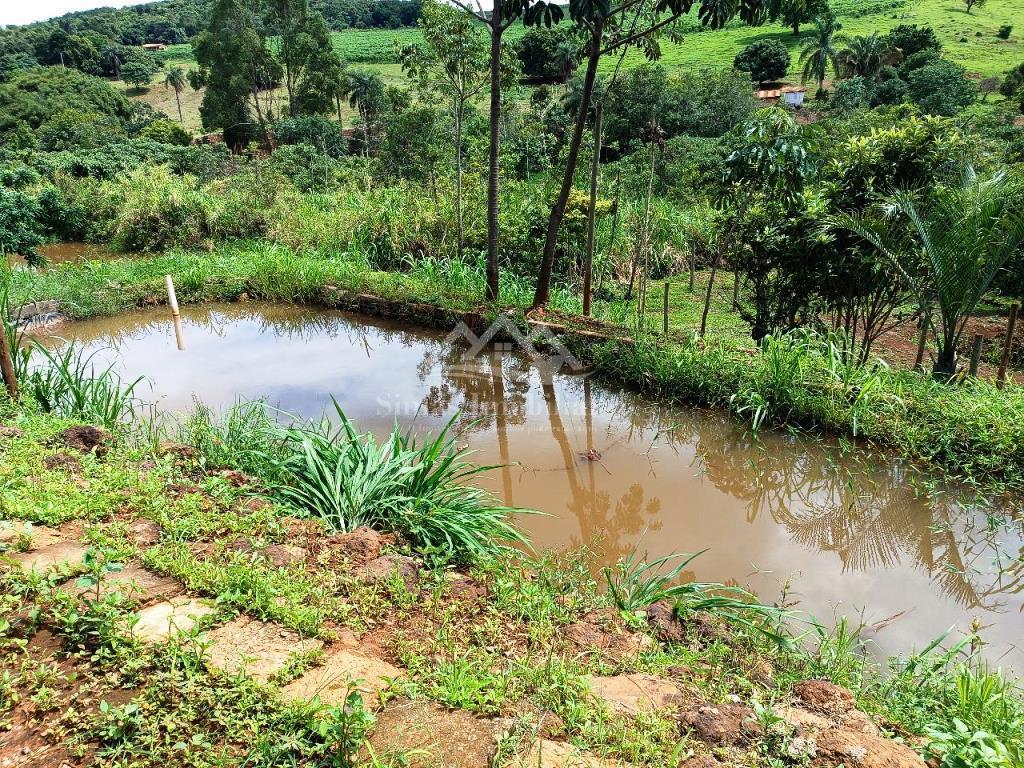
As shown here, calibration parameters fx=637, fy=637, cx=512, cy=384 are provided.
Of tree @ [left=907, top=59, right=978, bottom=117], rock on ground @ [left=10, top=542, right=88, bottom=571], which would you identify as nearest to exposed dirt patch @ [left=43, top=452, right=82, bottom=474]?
rock on ground @ [left=10, top=542, right=88, bottom=571]

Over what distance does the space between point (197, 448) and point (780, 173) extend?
5413 mm

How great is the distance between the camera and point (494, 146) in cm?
744

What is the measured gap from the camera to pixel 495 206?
7820 millimetres

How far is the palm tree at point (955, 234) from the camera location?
5180 millimetres

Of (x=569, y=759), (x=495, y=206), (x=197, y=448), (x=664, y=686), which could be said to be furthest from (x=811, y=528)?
(x=495, y=206)

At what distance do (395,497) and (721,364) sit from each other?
370 centimetres

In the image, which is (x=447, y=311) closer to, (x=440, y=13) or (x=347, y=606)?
(x=440, y=13)

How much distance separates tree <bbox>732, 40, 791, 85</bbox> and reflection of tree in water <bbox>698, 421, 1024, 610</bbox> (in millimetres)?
35938

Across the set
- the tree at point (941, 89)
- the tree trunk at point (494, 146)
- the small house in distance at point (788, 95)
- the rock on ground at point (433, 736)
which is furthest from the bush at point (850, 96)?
the rock on ground at point (433, 736)

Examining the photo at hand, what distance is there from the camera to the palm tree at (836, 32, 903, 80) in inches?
1284

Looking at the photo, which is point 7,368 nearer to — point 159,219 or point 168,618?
point 168,618

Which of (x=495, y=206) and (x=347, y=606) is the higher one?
(x=495, y=206)

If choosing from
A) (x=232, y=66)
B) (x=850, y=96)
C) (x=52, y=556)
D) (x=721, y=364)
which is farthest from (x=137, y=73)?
(x=52, y=556)

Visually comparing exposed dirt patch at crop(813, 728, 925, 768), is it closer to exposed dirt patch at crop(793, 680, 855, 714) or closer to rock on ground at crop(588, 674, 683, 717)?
exposed dirt patch at crop(793, 680, 855, 714)
